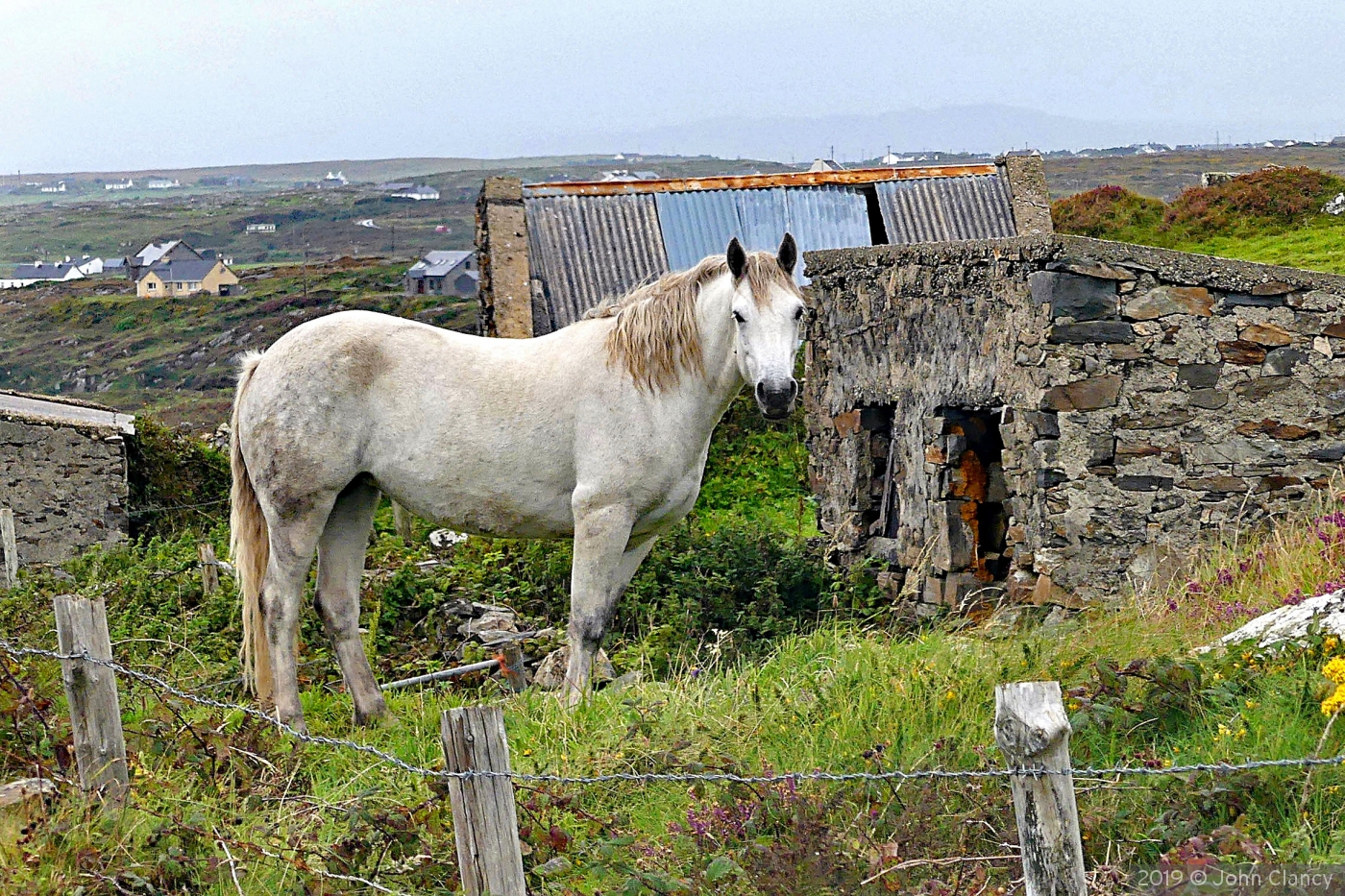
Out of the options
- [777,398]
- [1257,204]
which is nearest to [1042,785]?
[777,398]

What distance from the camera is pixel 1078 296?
7.17 meters

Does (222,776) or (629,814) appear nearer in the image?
(629,814)

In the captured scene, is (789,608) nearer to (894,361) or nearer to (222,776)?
(894,361)

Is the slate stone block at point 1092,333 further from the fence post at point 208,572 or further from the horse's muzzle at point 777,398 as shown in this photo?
the fence post at point 208,572

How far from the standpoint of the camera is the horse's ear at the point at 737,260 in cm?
575

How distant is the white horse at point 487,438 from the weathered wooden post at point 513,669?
444mm

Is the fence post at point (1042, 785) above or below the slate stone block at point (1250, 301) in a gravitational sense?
below

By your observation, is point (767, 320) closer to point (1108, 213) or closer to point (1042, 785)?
point (1042, 785)

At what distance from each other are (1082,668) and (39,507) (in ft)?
46.1

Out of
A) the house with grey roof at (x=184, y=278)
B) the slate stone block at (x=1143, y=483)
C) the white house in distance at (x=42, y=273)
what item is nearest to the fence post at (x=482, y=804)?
the slate stone block at (x=1143, y=483)

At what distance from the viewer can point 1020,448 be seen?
24.5 feet

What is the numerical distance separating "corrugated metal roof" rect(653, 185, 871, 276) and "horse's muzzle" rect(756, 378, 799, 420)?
11500 millimetres

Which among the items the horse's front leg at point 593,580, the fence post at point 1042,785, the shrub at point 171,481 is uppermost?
the fence post at point 1042,785

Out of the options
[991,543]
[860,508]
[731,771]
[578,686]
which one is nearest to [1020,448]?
[991,543]
